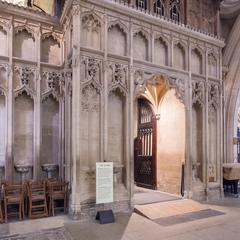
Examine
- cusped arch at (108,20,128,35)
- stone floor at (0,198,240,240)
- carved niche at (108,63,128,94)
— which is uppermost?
cusped arch at (108,20,128,35)

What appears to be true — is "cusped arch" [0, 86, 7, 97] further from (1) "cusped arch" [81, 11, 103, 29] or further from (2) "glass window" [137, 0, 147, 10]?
(2) "glass window" [137, 0, 147, 10]

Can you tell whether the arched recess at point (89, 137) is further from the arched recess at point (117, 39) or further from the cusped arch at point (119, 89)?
the arched recess at point (117, 39)

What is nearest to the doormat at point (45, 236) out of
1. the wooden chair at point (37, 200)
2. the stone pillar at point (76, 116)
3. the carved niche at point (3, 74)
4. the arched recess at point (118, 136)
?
the stone pillar at point (76, 116)

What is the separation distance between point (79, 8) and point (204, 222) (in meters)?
4.79

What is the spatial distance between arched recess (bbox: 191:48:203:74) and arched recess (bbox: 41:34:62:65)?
342cm

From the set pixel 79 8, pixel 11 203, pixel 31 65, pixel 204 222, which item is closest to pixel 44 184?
pixel 11 203

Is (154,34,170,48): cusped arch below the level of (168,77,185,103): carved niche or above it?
above

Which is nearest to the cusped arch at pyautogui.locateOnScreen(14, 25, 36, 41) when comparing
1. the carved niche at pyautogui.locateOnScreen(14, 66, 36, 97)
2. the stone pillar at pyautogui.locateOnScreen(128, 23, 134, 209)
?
the carved niche at pyautogui.locateOnScreen(14, 66, 36, 97)

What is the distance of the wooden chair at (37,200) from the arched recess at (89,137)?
775 millimetres

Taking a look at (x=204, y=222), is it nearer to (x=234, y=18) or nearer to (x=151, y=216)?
(x=151, y=216)

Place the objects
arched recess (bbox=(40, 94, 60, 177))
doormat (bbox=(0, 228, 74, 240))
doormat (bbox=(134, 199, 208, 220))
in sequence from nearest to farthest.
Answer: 1. doormat (bbox=(0, 228, 74, 240))
2. doormat (bbox=(134, 199, 208, 220))
3. arched recess (bbox=(40, 94, 60, 177))

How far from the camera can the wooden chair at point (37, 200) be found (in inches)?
203

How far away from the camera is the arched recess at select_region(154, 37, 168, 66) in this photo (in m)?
6.53

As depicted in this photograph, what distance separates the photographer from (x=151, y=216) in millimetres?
5285
